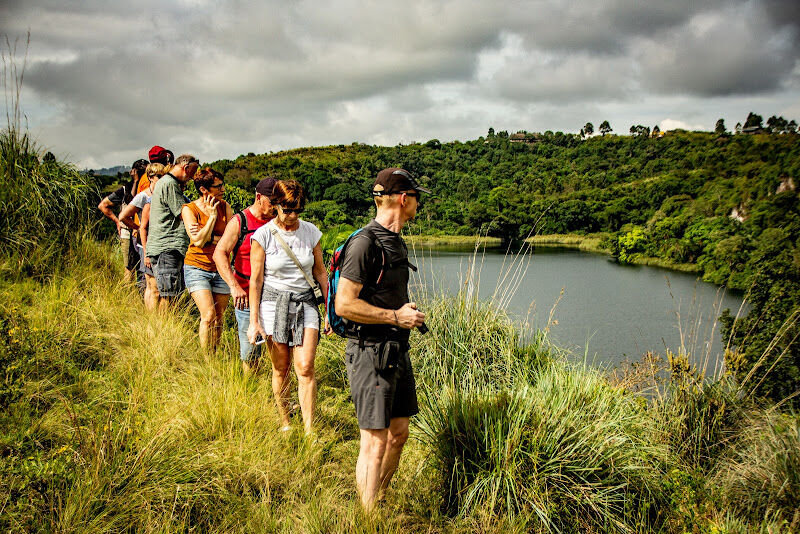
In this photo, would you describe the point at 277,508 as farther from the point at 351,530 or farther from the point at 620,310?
the point at 620,310

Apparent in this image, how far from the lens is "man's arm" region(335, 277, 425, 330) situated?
218 centimetres

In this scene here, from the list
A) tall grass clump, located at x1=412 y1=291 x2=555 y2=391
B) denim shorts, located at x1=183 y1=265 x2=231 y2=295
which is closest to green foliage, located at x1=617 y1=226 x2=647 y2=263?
tall grass clump, located at x1=412 y1=291 x2=555 y2=391

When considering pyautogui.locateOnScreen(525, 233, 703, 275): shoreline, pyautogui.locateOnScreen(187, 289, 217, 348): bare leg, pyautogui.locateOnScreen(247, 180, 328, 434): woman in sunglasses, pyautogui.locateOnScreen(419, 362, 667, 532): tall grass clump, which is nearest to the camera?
pyautogui.locateOnScreen(419, 362, 667, 532): tall grass clump

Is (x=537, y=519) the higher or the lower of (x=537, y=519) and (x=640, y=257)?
the higher

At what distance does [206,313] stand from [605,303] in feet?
88.2

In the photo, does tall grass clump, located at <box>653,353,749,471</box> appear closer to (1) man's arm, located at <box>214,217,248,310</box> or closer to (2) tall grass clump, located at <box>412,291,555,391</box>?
(2) tall grass clump, located at <box>412,291,555,391</box>

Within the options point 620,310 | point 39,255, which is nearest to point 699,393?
point 39,255

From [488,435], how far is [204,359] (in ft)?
7.58

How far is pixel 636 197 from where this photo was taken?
8088cm

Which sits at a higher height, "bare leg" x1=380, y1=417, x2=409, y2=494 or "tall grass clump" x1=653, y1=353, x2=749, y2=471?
"bare leg" x1=380, y1=417, x2=409, y2=494

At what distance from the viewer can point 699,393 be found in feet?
16.4

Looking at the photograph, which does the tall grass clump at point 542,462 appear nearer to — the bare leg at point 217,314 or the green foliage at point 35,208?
the bare leg at point 217,314

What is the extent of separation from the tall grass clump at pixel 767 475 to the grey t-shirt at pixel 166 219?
197 inches

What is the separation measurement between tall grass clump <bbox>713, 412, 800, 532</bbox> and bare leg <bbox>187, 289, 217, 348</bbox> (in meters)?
4.31
